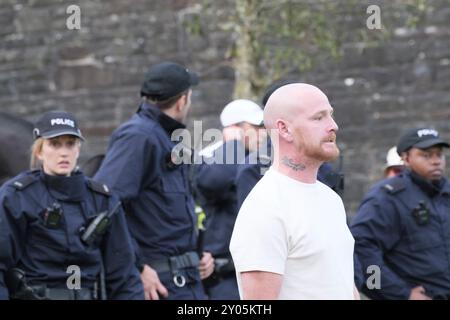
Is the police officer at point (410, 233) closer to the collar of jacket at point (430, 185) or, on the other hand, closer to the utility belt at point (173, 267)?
the collar of jacket at point (430, 185)

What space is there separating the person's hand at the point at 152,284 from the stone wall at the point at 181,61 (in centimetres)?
533

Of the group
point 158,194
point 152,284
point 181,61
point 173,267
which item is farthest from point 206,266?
point 181,61

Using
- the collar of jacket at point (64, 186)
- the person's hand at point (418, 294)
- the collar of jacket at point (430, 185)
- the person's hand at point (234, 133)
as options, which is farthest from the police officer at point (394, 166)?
the collar of jacket at point (64, 186)

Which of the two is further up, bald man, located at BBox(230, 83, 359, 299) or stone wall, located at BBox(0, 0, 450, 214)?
stone wall, located at BBox(0, 0, 450, 214)

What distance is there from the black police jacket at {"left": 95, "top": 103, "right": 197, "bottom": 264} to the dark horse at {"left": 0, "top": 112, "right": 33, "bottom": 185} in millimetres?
2339

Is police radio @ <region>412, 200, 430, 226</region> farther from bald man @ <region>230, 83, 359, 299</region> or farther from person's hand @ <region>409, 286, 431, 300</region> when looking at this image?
bald man @ <region>230, 83, 359, 299</region>

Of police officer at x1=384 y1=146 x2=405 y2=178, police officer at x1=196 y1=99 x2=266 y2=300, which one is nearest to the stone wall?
police officer at x1=384 y1=146 x2=405 y2=178

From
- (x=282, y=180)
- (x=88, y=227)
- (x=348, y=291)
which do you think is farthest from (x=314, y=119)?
(x=88, y=227)

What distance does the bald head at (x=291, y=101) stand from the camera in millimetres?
4496

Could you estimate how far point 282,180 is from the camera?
14.7 ft

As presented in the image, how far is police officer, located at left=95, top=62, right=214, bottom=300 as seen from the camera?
23.4 ft

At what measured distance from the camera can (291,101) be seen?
4.50m
